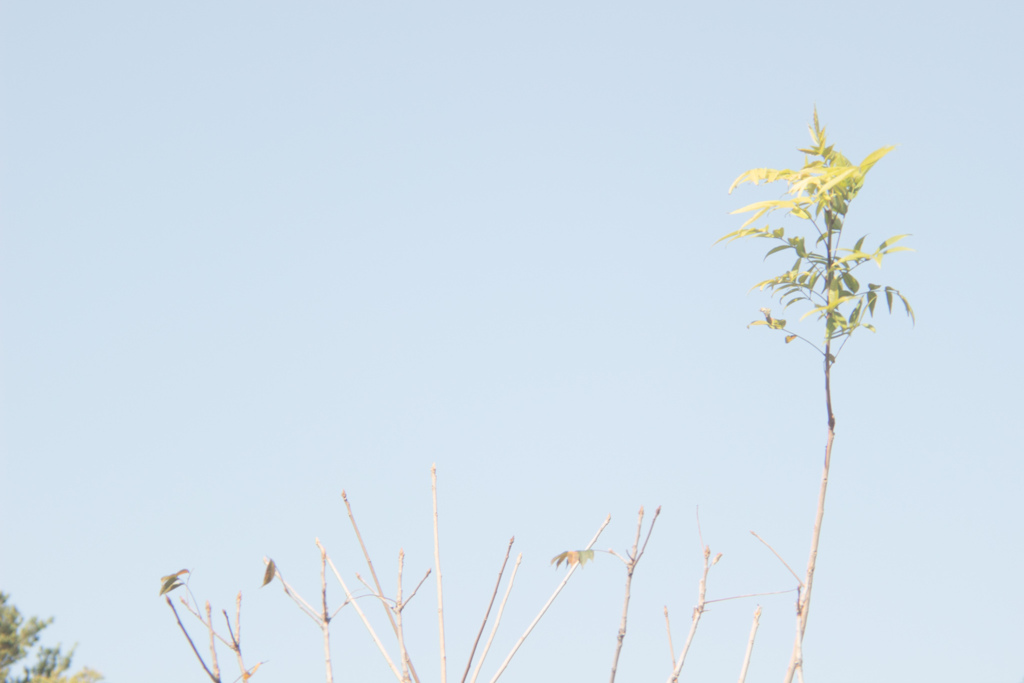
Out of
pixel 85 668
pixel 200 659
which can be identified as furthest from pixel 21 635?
pixel 200 659

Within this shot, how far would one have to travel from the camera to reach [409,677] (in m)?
1.94

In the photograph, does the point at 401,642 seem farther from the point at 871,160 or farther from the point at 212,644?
the point at 871,160

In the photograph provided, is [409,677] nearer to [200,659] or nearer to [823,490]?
[200,659]

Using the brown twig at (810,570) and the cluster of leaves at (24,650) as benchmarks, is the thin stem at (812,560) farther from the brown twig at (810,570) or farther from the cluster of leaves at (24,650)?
the cluster of leaves at (24,650)

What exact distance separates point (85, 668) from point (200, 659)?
24838 mm

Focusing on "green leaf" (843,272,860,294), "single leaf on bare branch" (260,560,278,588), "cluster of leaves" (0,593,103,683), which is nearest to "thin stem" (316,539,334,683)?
"single leaf on bare branch" (260,560,278,588)

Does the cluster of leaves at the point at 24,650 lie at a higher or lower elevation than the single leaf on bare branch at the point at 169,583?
higher

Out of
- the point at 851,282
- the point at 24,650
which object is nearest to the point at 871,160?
the point at 851,282

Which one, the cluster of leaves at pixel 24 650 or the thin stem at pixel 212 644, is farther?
the cluster of leaves at pixel 24 650

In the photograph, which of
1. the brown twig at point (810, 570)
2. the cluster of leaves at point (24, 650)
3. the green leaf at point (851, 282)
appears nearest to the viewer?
the brown twig at point (810, 570)

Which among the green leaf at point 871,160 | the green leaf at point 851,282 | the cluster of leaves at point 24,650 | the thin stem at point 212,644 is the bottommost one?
the thin stem at point 212,644

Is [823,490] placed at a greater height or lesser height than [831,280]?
lesser

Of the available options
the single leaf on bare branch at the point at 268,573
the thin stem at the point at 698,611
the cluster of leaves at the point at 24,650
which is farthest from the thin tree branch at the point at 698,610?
the cluster of leaves at the point at 24,650

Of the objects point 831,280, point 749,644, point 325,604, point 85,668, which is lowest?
point 325,604
